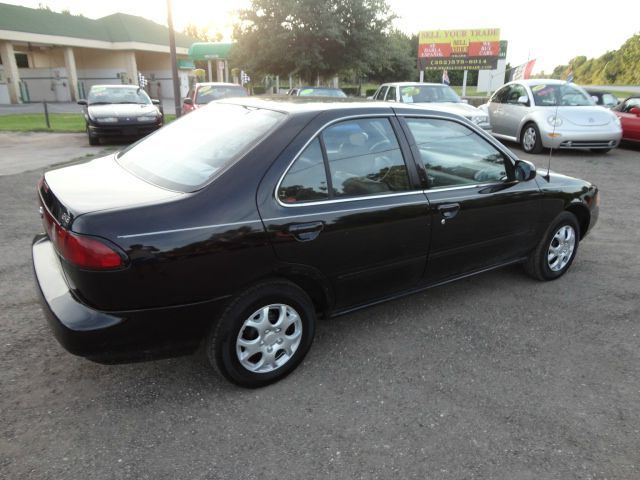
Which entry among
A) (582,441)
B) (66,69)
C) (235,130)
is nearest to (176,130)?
(235,130)

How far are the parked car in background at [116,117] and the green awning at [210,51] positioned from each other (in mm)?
21306

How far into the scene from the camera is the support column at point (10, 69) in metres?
28.7

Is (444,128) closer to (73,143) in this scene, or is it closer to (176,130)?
(176,130)

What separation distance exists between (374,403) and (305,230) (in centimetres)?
104

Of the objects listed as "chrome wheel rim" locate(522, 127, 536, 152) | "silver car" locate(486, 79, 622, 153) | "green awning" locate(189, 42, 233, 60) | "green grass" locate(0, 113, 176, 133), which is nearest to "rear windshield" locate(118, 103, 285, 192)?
"silver car" locate(486, 79, 622, 153)

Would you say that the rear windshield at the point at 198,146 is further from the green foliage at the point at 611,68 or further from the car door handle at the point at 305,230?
the green foliage at the point at 611,68

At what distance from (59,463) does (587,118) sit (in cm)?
1187

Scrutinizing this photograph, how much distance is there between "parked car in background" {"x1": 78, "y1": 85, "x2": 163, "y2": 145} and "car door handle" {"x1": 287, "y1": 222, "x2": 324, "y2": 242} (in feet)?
34.3

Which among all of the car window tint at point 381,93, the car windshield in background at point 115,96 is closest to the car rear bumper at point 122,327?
the car windshield in background at point 115,96

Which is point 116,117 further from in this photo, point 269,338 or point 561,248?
point 269,338

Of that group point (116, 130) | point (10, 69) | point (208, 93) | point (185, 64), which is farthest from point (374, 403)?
point (185, 64)

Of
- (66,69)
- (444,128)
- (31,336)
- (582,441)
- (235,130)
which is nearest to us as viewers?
(582,441)

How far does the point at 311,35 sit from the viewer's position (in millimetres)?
21938

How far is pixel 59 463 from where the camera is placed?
2.33m
